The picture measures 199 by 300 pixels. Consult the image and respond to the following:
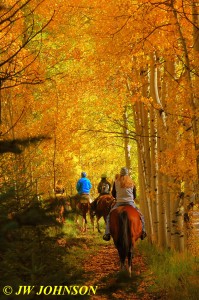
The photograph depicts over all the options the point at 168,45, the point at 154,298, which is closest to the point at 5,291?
the point at 154,298

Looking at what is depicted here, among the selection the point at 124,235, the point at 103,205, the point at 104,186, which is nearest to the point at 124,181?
the point at 124,235

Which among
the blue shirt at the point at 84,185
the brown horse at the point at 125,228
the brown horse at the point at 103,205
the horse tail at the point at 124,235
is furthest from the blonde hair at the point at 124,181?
the blue shirt at the point at 84,185

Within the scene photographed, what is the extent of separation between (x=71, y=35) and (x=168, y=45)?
9.45 meters

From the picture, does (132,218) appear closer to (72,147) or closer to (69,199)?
(69,199)

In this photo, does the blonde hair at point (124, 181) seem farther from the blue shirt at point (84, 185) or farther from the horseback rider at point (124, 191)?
the blue shirt at point (84, 185)

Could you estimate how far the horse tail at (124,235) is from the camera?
10.5m

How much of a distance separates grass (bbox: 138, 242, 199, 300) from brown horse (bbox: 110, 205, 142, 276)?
56cm

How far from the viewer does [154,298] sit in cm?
826

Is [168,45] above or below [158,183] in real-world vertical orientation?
above

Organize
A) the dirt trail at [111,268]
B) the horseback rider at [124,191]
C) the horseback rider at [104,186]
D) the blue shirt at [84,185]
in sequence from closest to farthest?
the dirt trail at [111,268], the horseback rider at [124,191], the horseback rider at [104,186], the blue shirt at [84,185]

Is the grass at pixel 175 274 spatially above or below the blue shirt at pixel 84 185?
below

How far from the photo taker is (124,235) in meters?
10.5

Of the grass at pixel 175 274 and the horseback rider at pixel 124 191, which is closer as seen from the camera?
the grass at pixel 175 274

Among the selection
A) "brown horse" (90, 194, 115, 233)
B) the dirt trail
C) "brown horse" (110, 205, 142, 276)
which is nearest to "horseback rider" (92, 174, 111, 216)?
"brown horse" (90, 194, 115, 233)
